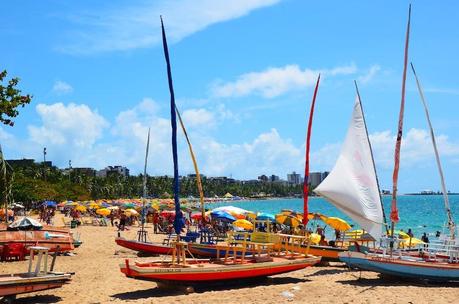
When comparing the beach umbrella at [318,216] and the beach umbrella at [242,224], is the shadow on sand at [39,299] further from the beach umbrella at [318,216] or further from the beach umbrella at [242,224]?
the beach umbrella at [318,216]

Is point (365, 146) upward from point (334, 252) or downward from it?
upward

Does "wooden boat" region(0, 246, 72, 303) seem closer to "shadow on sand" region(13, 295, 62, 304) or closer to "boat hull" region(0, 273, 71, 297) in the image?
"boat hull" region(0, 273, 71, 297)

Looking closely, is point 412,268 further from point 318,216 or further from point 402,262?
point 318,216

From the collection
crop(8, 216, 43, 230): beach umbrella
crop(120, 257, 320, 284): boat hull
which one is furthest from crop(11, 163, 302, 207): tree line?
crop(120, 257, 320, 284): boat hull

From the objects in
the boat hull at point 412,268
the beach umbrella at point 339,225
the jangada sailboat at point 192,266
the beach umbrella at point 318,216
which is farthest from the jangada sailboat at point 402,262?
the beach umbrella at point 318,216

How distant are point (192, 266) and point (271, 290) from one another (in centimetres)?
267

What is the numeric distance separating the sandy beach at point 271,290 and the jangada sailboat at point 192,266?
1.63 ft

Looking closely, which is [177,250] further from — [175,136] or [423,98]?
[423,98]

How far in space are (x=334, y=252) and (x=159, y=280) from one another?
380 inches

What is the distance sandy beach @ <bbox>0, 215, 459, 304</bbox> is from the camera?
1627 cm

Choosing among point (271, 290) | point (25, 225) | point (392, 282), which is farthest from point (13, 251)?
point (392, 282)

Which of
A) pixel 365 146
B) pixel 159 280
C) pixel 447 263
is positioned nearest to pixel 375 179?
pixel 365 146

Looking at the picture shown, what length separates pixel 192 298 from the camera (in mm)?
16391

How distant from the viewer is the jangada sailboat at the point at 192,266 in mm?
16656
